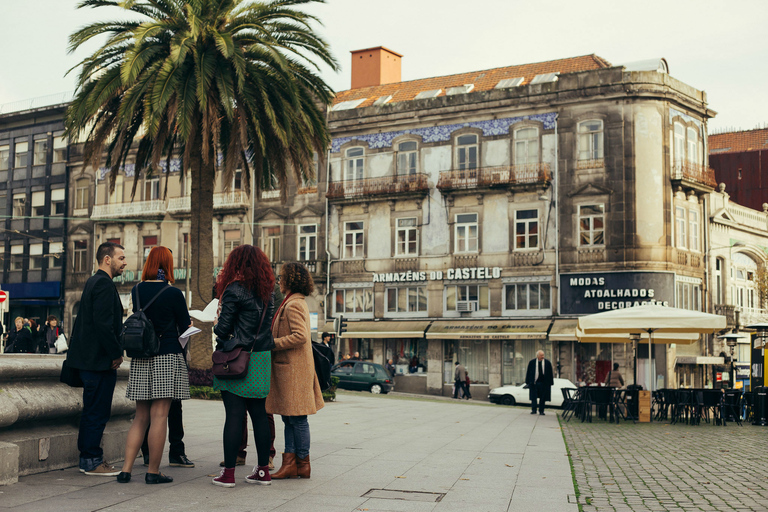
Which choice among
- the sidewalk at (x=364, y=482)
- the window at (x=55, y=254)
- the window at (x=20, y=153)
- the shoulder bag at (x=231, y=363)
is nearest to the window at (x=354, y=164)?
the window at (x=55, y=254)

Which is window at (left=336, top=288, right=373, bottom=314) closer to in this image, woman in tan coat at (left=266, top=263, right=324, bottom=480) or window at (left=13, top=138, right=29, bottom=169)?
window at (left=13, top=138, right=29, bottom=169)

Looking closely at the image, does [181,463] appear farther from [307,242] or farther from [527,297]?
[307,242]

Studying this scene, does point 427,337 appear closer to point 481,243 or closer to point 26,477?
point 481,243

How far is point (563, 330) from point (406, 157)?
11.8 metres

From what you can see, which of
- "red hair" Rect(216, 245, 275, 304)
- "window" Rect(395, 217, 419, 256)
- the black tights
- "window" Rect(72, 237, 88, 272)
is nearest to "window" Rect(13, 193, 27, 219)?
"window" Rect(72, 237, 88, 272)

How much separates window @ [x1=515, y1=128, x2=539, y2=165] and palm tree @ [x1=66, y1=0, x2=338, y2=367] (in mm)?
19073

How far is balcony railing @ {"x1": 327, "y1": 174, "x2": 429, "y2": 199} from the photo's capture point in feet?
140

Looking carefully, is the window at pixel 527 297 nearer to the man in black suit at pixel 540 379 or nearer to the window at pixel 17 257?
the man in black suit at pixel 540 379

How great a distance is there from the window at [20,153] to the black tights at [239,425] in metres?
52.6

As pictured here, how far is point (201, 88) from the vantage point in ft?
67.4

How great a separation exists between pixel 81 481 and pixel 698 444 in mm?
10245

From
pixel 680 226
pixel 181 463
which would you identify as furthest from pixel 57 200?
pixel 181 463

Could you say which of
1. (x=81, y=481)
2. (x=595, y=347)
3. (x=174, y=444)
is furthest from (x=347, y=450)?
(x=595, y=347)

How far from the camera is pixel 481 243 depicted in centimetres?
4122
